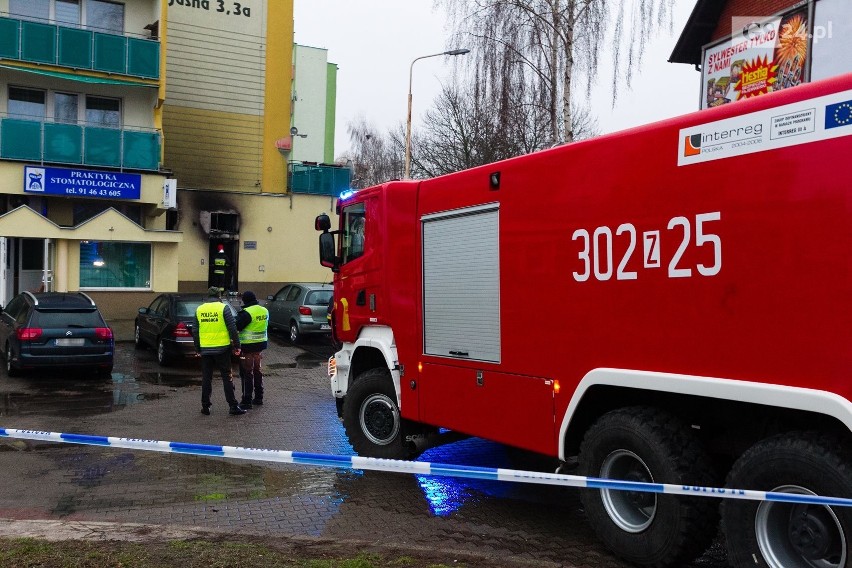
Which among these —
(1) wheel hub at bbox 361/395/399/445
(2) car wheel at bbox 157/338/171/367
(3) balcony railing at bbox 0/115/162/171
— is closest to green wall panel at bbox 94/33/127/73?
(3) balcony railing at bbox 0/115/162/171

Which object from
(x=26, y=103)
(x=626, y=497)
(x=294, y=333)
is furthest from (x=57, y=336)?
(x=26, y=103)

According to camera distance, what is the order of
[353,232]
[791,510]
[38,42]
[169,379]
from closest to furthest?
[791,510], [353,232], [169,379], [38,42]

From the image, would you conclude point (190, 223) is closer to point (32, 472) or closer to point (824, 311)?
point (32, 472)

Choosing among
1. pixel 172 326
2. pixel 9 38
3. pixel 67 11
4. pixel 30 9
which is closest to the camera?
pixel 172 326

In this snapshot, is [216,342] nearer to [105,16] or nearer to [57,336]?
[57,336]

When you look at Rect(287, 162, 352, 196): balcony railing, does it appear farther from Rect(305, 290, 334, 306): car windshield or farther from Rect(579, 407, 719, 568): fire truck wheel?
Rect(579, 407, 719, 568): fire truck wheel

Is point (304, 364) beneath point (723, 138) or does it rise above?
beneath

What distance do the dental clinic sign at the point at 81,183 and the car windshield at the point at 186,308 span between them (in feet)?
25.9

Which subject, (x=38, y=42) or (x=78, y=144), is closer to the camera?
(x=38, y=42)

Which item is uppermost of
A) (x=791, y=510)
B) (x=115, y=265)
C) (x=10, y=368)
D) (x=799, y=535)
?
(x=115, y=265)

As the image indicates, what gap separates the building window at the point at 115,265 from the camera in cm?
2177

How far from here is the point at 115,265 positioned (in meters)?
22.2

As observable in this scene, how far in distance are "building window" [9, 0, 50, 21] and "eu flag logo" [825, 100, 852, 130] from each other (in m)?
23.4

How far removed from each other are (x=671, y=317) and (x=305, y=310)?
15.4 meters
